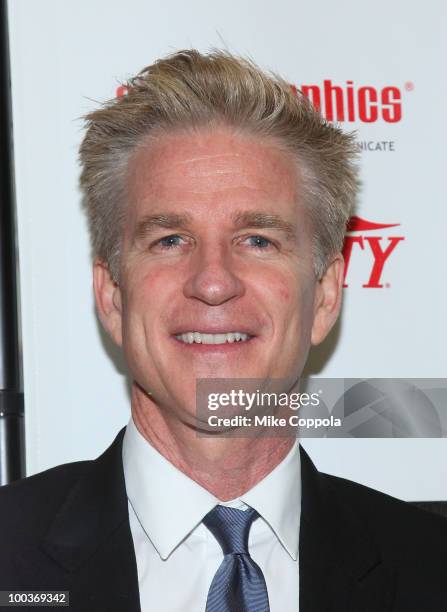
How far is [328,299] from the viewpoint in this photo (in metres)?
1.77

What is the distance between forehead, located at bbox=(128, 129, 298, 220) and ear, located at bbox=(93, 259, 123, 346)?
0.15m

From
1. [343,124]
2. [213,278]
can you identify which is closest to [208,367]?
[213,278]

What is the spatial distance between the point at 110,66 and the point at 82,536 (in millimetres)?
877

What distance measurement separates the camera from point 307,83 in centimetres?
191

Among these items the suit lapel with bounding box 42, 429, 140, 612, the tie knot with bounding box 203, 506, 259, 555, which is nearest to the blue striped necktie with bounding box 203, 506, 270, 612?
the tie knot with bounding box 203, 506, 259, 555

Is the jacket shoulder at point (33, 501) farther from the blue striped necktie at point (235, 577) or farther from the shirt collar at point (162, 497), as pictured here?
the blue striped necktie at point (235, 577)

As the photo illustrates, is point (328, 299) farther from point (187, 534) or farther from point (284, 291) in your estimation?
point (187, 534)

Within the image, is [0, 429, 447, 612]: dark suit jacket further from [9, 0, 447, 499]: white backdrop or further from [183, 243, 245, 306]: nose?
[183, 243, 245, 306]: nose

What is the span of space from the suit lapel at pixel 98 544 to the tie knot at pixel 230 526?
139mm

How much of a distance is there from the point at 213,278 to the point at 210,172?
0.20 metres

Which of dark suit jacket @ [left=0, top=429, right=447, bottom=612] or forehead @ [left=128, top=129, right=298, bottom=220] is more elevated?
forehead @ [left=128, top=129, right=298, bottom=220]

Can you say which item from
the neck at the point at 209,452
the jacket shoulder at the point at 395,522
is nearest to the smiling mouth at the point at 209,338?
the neck at the point at 209,452

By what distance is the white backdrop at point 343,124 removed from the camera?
184 centimetres

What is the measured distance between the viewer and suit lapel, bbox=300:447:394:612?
1.59 metres
